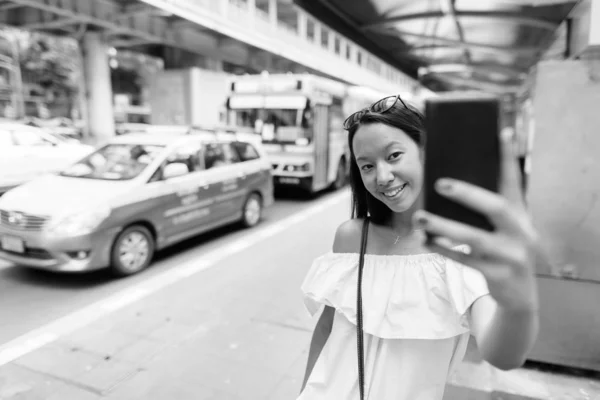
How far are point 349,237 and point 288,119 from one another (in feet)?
29.2

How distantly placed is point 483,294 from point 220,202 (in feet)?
19.3

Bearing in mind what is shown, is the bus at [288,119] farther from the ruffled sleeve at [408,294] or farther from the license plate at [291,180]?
the ruffled sleeve at [408,294]

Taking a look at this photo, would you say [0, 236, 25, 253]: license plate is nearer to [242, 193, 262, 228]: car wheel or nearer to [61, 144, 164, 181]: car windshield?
[61, 144, 164, 181]: car windshield

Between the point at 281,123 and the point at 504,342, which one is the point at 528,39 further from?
the point at 281,123

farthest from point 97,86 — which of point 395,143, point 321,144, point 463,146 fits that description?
point 463,146

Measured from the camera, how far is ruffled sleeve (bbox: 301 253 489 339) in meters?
1.18

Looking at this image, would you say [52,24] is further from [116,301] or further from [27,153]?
[116,301]

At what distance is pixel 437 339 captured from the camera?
1212 mm

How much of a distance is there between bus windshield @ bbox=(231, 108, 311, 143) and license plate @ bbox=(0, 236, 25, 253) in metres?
6.25

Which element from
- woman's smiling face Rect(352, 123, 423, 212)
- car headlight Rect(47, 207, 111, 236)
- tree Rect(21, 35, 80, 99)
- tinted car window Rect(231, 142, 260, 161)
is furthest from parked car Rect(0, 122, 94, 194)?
tree Rect(21, 35, 80, 99)

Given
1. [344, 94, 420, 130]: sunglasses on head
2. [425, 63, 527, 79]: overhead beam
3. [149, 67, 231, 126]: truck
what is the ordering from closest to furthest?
[344, 94, 420, 130]: sunglasses on head, [425, 63, 527, 79]: overhead beam, [149, 67, 231, 126]: truck

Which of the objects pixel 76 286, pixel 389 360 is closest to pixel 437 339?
pixel 389 360

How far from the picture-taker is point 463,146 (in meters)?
0.63

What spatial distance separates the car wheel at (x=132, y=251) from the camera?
5066 millimetres
